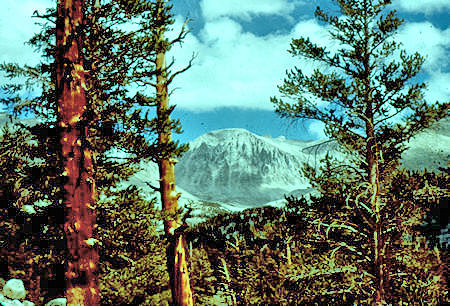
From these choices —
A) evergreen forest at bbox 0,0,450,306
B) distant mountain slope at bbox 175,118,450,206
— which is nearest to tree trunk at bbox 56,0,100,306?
evergreen forest at bbox 0,0,450,306

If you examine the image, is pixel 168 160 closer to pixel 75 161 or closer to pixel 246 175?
pixel 75 161

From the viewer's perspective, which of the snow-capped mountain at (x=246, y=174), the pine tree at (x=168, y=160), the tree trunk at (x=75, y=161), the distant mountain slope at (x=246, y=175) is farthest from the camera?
the snow-capped mountain at (x=246, y=174)

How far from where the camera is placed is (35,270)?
11648 mm

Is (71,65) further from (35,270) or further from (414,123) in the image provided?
(35,270)

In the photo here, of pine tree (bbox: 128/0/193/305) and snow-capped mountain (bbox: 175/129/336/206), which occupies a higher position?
snow-capped mountain (bbox: 175/129/336/206)

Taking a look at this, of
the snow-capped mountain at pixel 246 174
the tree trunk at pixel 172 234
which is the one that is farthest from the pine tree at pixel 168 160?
the snow-capped mountain at pixel 246 174

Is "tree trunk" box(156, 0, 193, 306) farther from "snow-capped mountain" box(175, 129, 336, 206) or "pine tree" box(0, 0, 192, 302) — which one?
"snow-capped mountain" box(175, 129, 336, 206)

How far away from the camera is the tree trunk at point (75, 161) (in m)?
4.20

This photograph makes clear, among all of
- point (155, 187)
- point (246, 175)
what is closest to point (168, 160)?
point (155, 187)

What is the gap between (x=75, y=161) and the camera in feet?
14.5

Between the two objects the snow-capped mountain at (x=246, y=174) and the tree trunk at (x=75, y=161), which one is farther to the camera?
the snow-capped mountain at (x=246, y=174)

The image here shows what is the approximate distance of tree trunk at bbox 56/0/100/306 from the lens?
4203 mm

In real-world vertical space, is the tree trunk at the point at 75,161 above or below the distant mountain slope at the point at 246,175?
below

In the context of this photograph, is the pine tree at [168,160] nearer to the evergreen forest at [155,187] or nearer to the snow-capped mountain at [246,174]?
the evergreen forest at [155,187]
